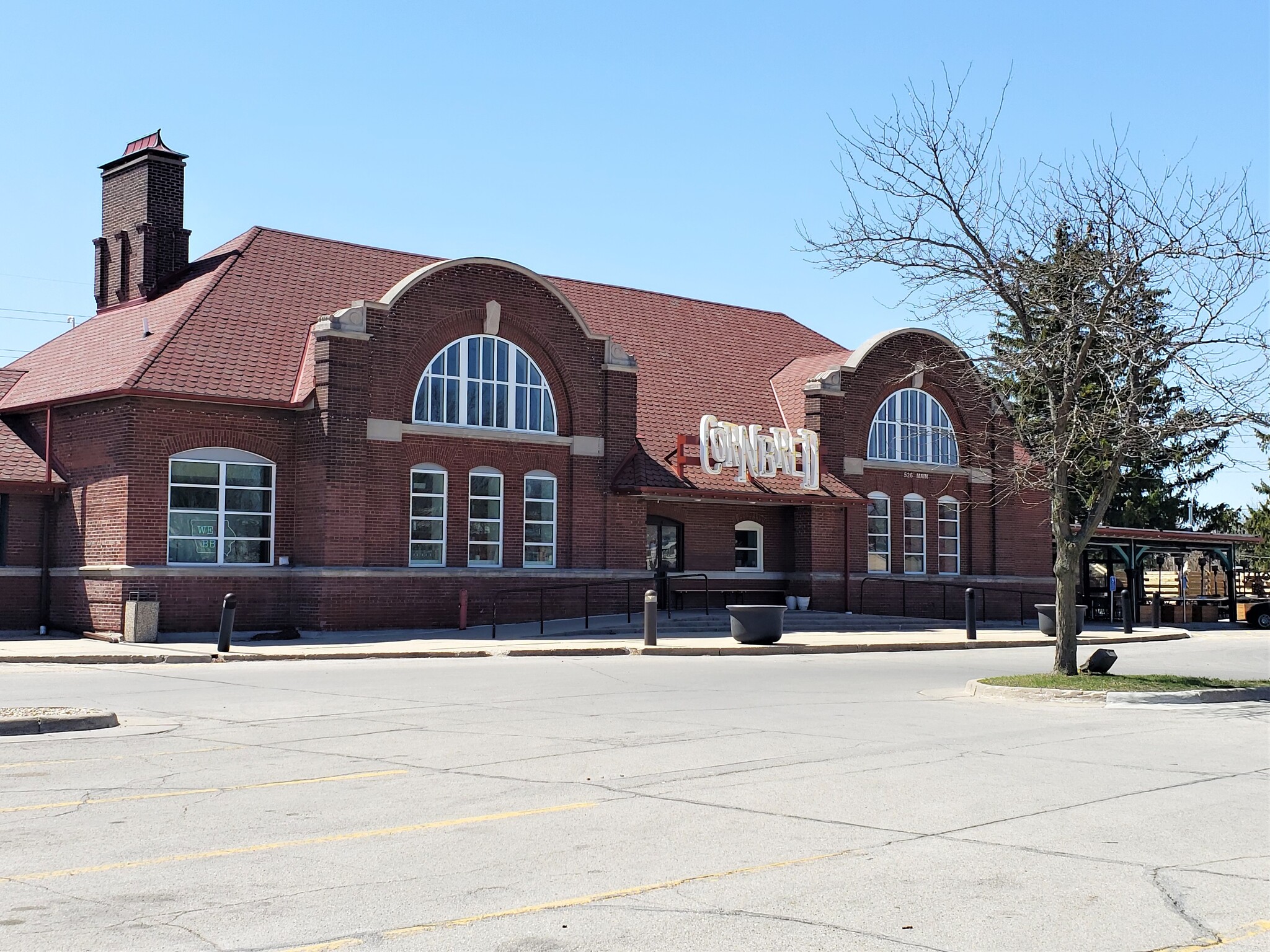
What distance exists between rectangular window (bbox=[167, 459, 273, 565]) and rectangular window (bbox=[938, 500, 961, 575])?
791 inches

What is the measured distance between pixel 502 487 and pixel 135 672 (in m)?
11.8

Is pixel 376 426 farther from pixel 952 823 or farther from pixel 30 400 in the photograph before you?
pixel 952 823

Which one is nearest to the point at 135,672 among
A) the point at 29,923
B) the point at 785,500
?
the point at 29,923

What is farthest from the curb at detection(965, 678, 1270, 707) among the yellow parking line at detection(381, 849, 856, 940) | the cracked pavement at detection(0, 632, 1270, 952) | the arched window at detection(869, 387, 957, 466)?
the arched window at detection(869, 387, 957, 466)

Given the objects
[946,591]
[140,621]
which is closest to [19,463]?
[140,621]

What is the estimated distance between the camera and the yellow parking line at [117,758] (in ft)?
35.0

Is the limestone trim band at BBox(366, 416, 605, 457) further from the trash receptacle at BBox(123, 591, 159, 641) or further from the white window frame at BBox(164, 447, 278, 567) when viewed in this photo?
the trash receptacle at BBox(123, 591, 159, 641)

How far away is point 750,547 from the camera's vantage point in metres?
36.1

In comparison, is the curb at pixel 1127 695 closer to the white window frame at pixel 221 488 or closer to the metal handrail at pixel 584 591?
the metal handrail at pixel 584 591

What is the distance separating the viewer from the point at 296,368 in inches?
1145

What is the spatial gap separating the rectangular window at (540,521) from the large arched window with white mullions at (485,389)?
1274 millimetres

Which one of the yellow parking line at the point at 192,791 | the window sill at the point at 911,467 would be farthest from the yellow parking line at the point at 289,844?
the window sill at the point at 911,467

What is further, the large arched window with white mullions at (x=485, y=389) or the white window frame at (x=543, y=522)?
the white window frame at (x=543, y=522)

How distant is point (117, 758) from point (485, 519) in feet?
64.4
